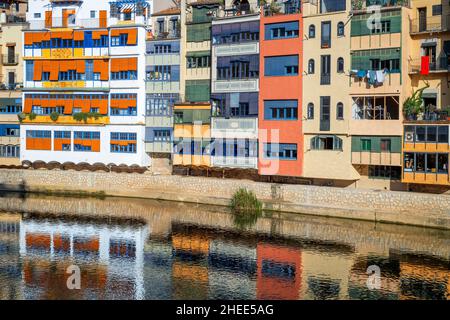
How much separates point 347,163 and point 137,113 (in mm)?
18409

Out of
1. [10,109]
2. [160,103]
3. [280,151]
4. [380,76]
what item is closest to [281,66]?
[280,151]

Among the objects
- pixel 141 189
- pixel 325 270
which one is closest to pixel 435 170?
pixel 325 270

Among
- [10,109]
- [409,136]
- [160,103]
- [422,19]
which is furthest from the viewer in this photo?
[10,109]

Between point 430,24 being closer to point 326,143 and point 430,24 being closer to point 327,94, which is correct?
point 327,94

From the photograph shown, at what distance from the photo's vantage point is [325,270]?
3600cm

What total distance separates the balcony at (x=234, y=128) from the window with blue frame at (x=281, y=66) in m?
3.60

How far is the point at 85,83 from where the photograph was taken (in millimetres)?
62312

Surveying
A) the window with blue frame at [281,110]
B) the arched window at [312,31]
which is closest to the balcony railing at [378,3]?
the arched window at [312,31]

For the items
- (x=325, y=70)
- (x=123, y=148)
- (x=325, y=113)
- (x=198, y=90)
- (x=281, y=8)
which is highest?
(x=281, y=8)

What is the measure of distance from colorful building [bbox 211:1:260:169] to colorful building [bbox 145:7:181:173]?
161 inches

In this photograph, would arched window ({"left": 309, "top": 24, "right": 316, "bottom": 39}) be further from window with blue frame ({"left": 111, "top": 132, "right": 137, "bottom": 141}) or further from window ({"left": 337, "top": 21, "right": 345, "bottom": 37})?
window with blue frame ({"left": 111, "top": 132, "right": 137, "bottom": 141})

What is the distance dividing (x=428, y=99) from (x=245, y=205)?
44.7 feet

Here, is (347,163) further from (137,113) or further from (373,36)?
(137,113)
